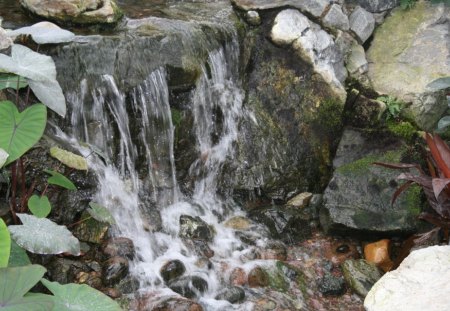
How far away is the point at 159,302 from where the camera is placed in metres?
3.41

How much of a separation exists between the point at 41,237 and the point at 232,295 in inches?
61.5

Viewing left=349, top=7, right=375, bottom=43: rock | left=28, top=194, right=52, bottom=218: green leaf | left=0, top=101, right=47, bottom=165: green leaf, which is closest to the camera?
left=0, top=101, right=47, bottom=165: green leaf

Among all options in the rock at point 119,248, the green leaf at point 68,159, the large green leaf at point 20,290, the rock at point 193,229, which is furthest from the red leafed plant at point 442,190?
the large green leaf at point 20,290

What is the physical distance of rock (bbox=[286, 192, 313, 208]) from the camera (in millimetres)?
4695

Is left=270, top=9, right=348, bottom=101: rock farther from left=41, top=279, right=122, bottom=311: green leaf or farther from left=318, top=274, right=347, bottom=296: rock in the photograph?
left=41, top=279, right=122, bottom=311: green leaf

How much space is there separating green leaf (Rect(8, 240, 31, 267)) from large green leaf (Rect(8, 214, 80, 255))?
0.18 feet

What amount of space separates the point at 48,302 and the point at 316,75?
3.75m

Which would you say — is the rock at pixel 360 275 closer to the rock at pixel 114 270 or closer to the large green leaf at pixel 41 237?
the rock at pixel 114 270

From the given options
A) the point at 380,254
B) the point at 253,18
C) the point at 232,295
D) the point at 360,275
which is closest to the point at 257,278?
the point at 232,295

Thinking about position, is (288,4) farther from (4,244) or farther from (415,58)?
(4,244)

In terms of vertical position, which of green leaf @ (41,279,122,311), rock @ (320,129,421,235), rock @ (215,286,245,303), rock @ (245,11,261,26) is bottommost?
rock @ (215,286,245,303)

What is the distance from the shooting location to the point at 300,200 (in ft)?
15.5

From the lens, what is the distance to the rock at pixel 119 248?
11.9 feet

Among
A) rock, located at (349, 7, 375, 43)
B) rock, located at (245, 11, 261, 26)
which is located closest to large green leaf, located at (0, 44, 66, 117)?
rock, located at (245, 11, 261, 26)
